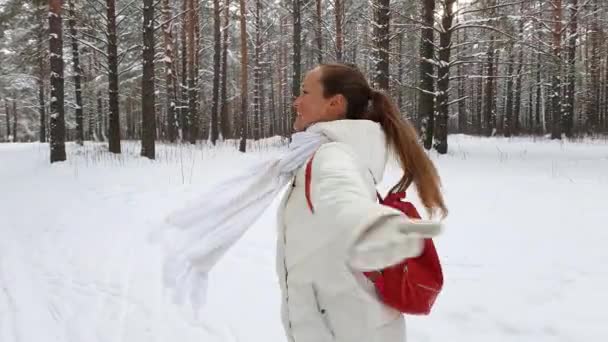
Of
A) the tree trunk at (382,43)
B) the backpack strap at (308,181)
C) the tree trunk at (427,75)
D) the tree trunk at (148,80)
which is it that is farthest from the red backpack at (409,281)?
the tree trunk at (148,80)

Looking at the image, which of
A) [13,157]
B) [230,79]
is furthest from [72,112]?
[13,157]

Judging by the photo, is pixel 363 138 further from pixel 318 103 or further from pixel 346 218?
pixel 346 218

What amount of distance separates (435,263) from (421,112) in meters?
12.1

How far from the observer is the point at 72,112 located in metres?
39.2

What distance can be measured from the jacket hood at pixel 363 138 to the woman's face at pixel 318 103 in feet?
0.44

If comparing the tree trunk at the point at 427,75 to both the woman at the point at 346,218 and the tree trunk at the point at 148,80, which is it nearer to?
the tree trunk at the point at 148,80

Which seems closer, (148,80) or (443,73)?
(443,73)

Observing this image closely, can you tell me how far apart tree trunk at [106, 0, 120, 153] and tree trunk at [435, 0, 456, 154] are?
33.1 ft

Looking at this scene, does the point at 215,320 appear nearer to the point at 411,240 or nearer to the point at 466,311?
the point at 466,311

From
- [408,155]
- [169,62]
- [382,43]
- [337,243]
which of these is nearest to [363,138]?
[408,155]

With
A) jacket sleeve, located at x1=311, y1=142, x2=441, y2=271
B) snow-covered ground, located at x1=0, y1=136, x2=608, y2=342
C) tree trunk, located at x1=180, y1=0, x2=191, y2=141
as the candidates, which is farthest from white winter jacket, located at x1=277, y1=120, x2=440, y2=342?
tree trunk, located at x1=180, y1=0, x2=191, y2=141

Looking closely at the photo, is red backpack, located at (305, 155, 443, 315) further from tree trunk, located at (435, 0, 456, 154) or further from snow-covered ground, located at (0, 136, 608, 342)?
tree trunk, located at (435, 0, 456, 154)

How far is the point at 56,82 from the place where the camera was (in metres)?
12.5

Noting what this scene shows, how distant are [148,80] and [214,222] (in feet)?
40.5
